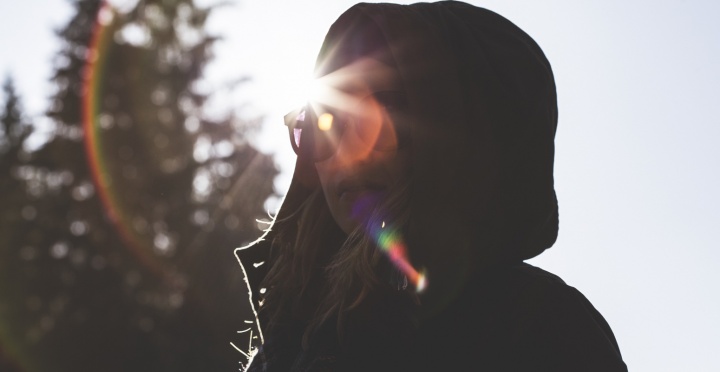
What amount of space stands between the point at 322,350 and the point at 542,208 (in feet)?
2.52

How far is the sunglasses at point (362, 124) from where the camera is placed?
2.17 m

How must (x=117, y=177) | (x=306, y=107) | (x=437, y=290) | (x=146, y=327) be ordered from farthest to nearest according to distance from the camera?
(x=117, y=177) → (x=146, y=327) → (x=306, y=107) → (x=437, y=290)

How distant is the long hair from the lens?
2.13 metres

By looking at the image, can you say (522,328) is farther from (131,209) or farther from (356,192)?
(131,209)

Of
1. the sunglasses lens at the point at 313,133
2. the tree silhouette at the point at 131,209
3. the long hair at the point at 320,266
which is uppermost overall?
the sunglasses lens at the point at 313,133

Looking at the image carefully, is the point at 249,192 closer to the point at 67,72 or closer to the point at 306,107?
the point at 67,72

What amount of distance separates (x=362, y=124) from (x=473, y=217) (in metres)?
0.50

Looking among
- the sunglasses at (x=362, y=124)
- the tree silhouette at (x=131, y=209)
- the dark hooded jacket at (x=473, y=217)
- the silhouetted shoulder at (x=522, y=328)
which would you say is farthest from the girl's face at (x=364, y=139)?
the tree silhouette at (x=131, y=209)

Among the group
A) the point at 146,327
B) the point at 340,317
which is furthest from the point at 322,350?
the point at 146,327

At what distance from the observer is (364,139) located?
7.30 feet

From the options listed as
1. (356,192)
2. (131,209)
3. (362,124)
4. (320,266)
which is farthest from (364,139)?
(131,209)

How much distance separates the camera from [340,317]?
216cm

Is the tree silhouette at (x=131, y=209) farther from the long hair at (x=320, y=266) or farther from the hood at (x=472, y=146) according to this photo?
the hood at (x=472, y=146)

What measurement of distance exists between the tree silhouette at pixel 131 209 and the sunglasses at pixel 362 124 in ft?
64.9
